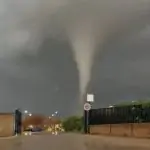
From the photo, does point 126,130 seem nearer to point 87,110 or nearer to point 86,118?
point 87,110

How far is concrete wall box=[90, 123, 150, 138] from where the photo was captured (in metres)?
25.1

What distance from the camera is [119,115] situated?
97.3 ft

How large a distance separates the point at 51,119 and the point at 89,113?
49.9 meters

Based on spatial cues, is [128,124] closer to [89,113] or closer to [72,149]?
[89,113]

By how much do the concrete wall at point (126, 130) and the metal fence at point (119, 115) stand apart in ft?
1.00

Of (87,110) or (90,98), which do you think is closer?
(87,110)

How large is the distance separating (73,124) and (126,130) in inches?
646

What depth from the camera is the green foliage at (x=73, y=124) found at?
4167cm

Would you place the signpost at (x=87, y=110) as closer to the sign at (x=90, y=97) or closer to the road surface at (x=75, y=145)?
the sign at (x=90, y=97)

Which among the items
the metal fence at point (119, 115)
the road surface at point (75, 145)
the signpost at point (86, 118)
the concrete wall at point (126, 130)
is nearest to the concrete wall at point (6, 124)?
the signpost at point (86, 118)

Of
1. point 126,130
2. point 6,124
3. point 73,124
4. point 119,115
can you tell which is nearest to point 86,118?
point 119,115

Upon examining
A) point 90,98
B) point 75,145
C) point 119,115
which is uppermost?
point 90,98

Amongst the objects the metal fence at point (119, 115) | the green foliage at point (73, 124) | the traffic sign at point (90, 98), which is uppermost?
the traffic sign at point (90, 98)

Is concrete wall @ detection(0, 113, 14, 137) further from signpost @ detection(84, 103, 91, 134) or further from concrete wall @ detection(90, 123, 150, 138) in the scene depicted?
concrete wall @ detection(90, 123, 150, 138)
